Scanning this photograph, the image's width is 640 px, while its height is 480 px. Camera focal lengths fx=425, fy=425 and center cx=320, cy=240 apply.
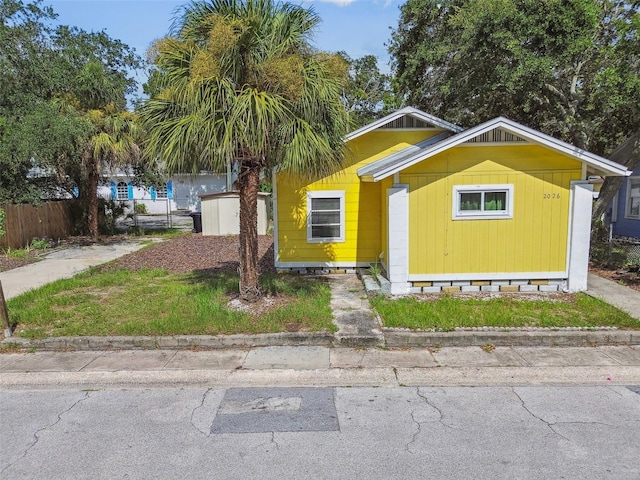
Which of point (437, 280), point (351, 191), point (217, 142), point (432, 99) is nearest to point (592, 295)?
point (437, 280)

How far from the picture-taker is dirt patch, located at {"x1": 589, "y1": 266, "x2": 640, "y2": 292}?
908 centimetres

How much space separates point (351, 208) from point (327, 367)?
5714mm

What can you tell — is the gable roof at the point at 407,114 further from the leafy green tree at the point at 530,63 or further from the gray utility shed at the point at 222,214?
the gray utility shed at the point at 222,214

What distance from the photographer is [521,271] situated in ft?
27.6

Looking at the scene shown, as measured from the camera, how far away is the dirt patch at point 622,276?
9078 millimetres

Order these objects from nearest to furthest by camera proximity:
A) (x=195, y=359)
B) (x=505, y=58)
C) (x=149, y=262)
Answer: (x=195, y=359) → (x=505, y=58) → (x=149, y=262)

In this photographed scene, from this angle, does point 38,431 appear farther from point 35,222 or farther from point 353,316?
point 35,222

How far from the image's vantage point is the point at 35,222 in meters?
15.7

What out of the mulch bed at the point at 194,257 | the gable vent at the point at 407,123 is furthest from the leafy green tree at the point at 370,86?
the gable vent at the point at 407,123

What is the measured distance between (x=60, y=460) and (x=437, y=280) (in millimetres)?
6745

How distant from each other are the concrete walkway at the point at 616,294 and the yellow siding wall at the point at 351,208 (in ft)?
14.8

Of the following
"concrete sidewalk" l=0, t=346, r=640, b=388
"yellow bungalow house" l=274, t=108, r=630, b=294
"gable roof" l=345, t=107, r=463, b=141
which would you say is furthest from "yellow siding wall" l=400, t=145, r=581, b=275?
"concrete sidewalk" l=0, t=346, r=640, b=388

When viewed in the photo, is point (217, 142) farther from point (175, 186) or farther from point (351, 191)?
point (175, 186)

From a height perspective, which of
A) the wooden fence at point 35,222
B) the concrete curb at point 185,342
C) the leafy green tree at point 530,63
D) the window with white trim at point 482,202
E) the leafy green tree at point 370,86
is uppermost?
the leafy green tree at point 370,86
